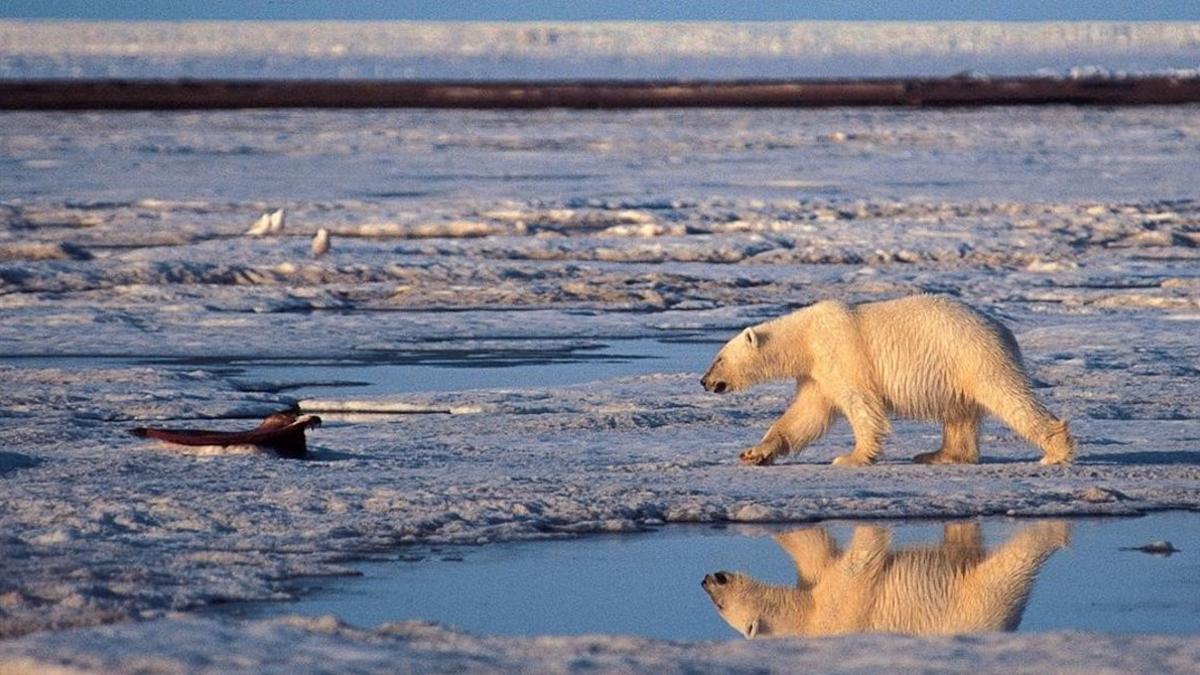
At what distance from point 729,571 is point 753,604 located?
0.39m

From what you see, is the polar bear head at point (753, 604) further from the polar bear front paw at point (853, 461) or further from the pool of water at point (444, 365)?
the pool of water at point (444, 365)

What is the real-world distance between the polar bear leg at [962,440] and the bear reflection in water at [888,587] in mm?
1041

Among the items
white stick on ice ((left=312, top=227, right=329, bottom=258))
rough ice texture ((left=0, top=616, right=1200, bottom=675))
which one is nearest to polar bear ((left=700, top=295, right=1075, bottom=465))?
rough ice texture ((left=0, top=616, right=1200, bottom=675))

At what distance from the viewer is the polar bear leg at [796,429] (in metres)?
7.17

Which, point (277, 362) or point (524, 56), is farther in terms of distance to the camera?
point (524, 56)

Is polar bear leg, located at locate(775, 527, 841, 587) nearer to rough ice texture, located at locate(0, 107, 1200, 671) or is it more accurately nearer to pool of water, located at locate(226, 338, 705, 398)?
rough ice texture, located at locate(0, 107, 1200, 671)

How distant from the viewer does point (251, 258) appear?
1496cm

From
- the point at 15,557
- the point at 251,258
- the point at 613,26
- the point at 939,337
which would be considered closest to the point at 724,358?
the point at 939,337

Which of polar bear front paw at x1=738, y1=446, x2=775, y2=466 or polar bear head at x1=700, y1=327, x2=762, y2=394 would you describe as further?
polar bear head at x1=700, y1=327, x2=762, y2=394

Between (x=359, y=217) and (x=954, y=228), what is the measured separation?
5.38m

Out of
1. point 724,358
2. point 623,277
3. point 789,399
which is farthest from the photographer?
point 623,277

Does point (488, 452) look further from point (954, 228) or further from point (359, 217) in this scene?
point (359, 217)

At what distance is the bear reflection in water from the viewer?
5043 millimetres

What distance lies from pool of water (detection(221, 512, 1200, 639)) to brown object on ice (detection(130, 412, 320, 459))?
1.49m
